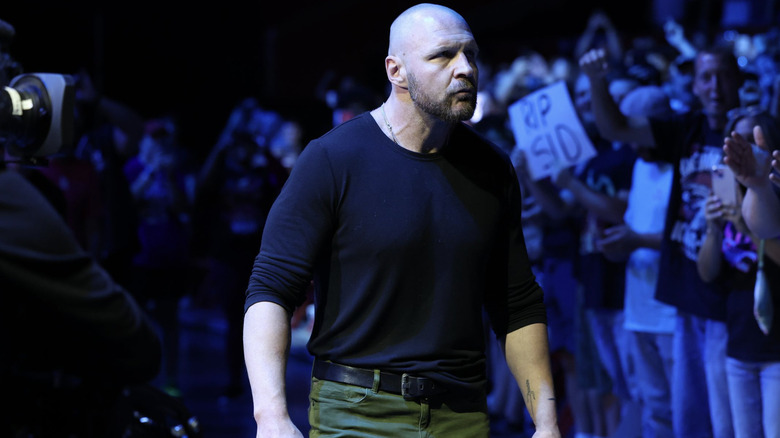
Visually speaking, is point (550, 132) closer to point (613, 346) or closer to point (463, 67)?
point (613, 346)

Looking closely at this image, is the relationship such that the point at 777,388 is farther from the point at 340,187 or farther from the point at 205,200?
the point at 205,200

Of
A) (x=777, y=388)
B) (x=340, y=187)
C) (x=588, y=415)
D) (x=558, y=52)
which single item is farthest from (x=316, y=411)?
(x=558, y=52)

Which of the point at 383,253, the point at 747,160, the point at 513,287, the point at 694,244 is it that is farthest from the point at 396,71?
the point at 694,244

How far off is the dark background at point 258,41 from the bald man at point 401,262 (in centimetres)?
1351

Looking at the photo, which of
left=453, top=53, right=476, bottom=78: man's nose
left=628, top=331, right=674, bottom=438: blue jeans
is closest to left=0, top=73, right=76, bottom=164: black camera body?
left=453, top=53, right=476, bottom=78: man's nose

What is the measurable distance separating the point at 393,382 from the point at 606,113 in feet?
9.55

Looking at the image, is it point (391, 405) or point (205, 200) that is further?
point (205, 200)

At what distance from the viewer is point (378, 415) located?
11.2 ft

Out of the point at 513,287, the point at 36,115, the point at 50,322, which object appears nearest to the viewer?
the point at 50,322

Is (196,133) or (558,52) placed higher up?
(558,52)

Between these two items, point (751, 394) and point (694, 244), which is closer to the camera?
point (751, 394)

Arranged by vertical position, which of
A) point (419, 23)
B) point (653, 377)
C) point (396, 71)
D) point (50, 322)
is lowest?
point (653, 377)

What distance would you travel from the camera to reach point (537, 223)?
7508mm

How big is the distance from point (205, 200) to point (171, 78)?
1018cm
